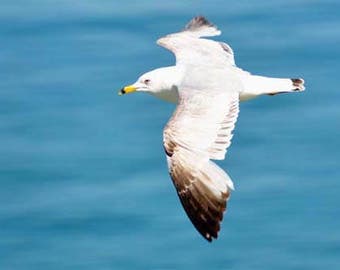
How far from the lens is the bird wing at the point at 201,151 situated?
10633mm

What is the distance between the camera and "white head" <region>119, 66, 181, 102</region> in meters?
11.7

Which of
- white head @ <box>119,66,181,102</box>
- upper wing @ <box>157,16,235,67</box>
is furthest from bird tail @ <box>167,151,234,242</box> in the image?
upper wing @ <box>157,16,235,67</box>

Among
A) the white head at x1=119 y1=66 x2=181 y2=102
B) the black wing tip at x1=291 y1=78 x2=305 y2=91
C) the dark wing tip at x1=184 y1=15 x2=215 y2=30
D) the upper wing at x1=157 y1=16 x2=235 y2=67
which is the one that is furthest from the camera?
the dark wing tip at x1=184 y1=15 x2=215 y2=30

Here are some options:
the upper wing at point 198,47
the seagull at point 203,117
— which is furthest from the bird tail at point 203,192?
the upper wing at point 198,47

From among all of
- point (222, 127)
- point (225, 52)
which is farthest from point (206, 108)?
point (225, 52)

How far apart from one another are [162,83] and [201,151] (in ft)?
3.10

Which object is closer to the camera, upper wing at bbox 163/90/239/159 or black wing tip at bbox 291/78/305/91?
upper wing at bbox 163/90/239/159

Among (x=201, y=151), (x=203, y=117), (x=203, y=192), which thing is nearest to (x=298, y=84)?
(x=203, y=117)

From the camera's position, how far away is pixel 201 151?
1092 centimetres

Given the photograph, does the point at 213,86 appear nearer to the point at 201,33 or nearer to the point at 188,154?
the point at 188,154

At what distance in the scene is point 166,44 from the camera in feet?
41.7

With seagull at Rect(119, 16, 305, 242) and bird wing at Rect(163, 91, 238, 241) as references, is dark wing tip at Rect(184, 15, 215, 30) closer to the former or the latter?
seagull at Rect(119, 16, 305, 242)

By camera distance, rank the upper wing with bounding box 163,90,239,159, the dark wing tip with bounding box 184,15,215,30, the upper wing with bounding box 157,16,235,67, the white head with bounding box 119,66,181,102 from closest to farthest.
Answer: the upper wing with bounding box 163,90,239,159 → the white head with bounding box 119,66,181,102 → the upper wing with bounding box 157,16,235,67 → the dark wing tip with bounding box 184,15,215,30

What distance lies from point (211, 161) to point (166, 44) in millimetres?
1900
